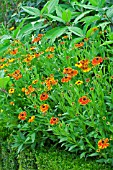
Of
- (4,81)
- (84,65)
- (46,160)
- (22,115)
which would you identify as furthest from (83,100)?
(4,81)

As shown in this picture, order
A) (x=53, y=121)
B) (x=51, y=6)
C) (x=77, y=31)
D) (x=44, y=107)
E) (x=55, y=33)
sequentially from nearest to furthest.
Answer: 1. (x=53, y=121)
2. (x=44, y=107)
3. (x=77, y=31)
4. (x=55, y=33)
5. (x=51, y=6)

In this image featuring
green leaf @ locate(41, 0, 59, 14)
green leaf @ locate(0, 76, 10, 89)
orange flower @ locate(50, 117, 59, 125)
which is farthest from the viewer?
green leaf @ locate(41, 0, 59, 14)

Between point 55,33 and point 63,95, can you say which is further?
point 55,33

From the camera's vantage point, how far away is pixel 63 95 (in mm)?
3178

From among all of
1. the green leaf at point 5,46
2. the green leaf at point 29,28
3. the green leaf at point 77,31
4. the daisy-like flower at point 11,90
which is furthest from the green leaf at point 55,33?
the daisy-like flower at point 11,90

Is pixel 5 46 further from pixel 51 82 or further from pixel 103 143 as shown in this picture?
pixel 103 143

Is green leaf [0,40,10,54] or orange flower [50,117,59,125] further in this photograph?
green leaf [0,40,10,54]

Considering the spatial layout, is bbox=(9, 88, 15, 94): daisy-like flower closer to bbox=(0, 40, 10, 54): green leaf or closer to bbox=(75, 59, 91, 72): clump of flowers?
bbox=(75, 59, 91, 72): clump of flowers

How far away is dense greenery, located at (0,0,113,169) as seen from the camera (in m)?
2.98

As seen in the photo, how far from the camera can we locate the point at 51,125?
3.16m

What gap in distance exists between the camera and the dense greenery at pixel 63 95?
2.98 meters

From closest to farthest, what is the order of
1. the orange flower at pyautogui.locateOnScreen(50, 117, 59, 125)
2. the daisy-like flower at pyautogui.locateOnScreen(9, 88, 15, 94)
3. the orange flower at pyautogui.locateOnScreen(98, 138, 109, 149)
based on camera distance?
the orange flower at pyautogui.locateOnScreen(98, 138, 109, 149) < the orange flower at pyautogui.locateOnScreen(50, 117, 59, 125) < the daisy-like flower at pyautogui.locateOnScreen(9, 88, 15, 94)

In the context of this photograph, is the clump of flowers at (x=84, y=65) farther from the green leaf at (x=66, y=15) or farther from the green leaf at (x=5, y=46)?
the green leaf at (x=5, y=46)

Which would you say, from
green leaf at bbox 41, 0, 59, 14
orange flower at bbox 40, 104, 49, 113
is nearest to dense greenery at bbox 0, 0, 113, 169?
orange flower at bbox 40, 104, 49, 113
